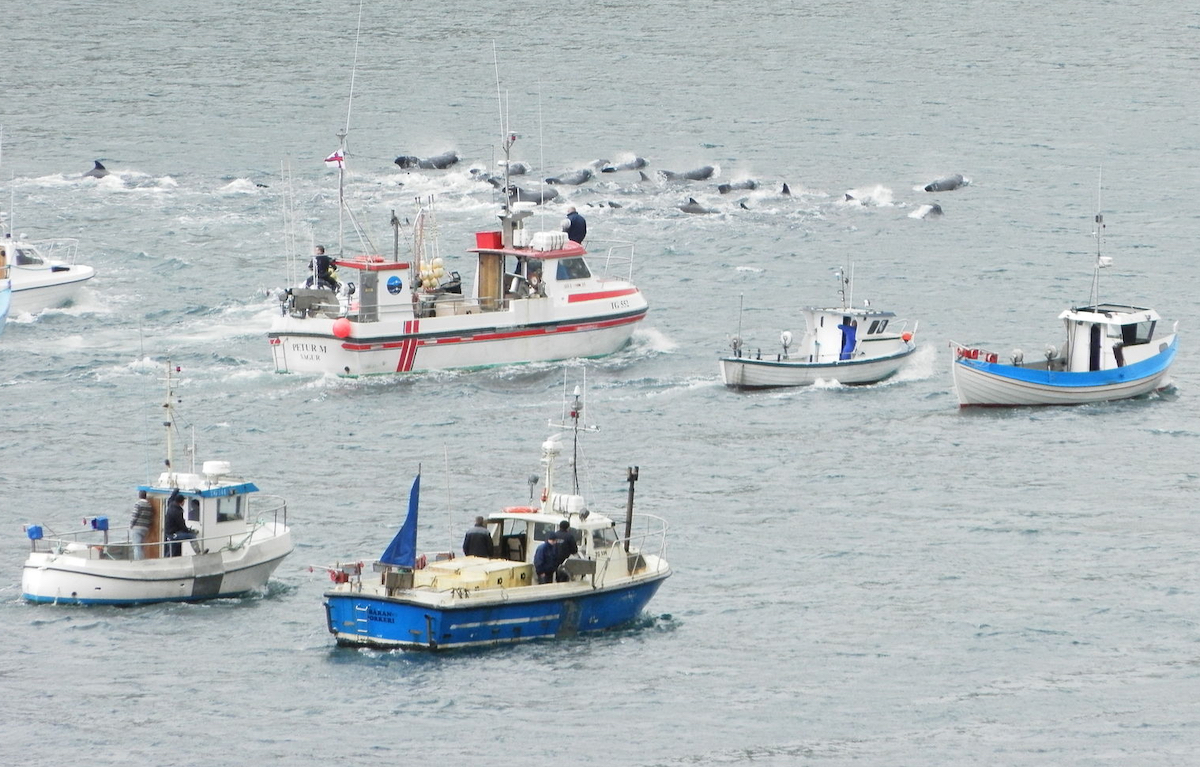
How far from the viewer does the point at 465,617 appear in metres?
38.2

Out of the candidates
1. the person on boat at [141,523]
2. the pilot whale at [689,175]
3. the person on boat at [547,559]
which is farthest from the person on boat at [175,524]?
the pilot whale at [689,175]

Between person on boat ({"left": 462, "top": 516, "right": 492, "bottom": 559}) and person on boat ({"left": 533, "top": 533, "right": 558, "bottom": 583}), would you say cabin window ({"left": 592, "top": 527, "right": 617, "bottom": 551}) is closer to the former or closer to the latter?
person on boat ({"left": 533, "top": 533, "right": 558, "bottom": 583})

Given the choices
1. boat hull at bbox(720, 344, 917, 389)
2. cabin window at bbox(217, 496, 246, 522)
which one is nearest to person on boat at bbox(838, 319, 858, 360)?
boat hull at bbox(720, 344, 917, 389)

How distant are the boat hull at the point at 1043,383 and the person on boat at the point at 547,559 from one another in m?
22.3

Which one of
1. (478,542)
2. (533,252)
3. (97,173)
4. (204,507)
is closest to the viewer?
(478,542)

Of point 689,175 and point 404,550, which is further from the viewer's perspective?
point 689,175

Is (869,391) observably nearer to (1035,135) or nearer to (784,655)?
(784,655)

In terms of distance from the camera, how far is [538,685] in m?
37.5

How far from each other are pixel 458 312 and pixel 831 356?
10364 millimetres

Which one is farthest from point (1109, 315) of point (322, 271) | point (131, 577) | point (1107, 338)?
point (131, 577)

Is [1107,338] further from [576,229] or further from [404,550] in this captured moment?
[404,550]

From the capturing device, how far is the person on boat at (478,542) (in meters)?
40.0

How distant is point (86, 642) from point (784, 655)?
12031 millimetres

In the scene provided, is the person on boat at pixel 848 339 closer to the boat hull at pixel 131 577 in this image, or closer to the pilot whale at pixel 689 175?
the boat hull at pixel 131 577
